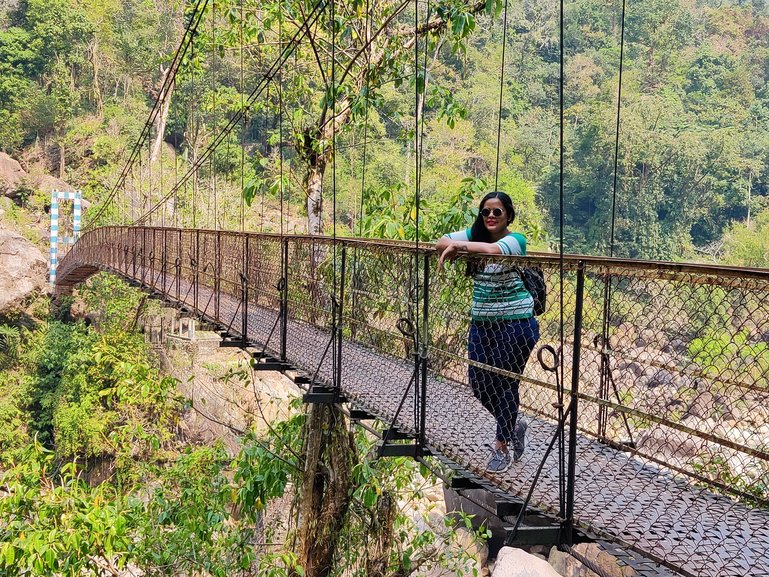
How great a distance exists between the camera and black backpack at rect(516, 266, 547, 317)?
201 cm

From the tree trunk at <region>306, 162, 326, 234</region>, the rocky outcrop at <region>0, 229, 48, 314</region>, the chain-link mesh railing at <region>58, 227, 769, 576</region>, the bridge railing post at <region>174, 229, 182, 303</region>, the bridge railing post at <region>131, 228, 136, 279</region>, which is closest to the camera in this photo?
the chain-link mesh railing at <region>58, 227, 769, 576</region>

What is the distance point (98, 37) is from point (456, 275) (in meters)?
21.1

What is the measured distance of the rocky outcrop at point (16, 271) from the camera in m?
13.3

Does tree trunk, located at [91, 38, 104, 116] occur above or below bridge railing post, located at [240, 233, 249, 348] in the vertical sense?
above

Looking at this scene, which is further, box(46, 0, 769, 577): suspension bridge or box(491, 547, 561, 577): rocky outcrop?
box(491, 547, 561, 577): rocky outcrop

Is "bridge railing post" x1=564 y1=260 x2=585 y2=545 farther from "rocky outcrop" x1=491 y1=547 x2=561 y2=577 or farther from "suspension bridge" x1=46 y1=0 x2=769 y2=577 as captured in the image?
"rocky outcrop" x1=491 y1=547 x2=561 y2=577

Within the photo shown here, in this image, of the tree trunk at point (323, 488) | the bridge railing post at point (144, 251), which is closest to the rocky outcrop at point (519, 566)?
the tree trunk at point (323, 488)

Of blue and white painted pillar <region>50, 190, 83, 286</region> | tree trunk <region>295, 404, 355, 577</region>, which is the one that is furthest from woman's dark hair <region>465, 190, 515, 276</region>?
blue and white painted pillar <region>50, 190, 83, 286</region>

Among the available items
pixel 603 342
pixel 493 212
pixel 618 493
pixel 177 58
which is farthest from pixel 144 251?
pixel 618 493

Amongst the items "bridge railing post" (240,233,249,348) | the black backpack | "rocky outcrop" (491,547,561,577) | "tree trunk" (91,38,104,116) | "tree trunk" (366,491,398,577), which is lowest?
"rocky outcrop" (491,547,561,577)

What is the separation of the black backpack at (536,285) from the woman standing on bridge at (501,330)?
0.05 feet

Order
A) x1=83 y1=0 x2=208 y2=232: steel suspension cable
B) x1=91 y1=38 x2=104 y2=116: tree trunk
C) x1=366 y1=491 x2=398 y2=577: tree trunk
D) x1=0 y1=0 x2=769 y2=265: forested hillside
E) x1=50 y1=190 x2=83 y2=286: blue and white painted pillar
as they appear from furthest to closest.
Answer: x1=91 y1=38 x2=104 y2=116: tree trunk, x1=0 y1=0 x2=769 y2=265: forested hillside, x1=50 y1=190 x2=83 y2=286: blue and white painted pillar, x1=83 y1=0 x2=208 y2=232: steel suspension cable, x1=366 y1=491 x2=398 y2=577: tree trunk

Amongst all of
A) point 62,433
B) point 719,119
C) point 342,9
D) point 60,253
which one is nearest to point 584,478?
point 342,9

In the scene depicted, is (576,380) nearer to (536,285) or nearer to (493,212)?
(536,285)
